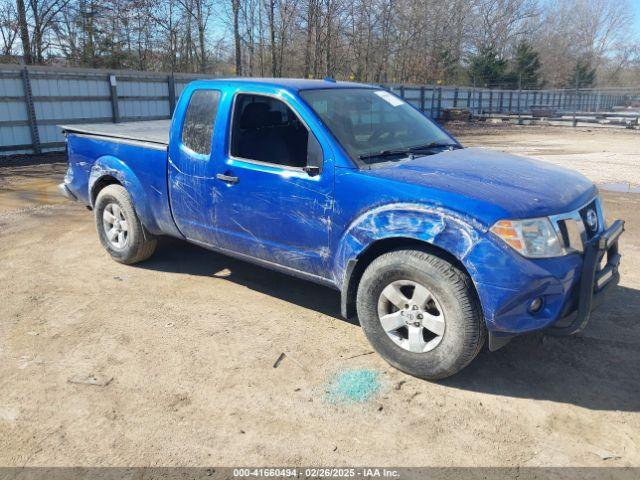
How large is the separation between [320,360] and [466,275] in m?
1.18

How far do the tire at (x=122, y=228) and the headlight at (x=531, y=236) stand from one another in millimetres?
3608

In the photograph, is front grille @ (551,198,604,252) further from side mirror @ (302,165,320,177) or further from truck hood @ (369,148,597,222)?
side mirror @ (302,165,320,177)

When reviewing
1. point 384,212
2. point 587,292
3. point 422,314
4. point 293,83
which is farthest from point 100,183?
point 587,292

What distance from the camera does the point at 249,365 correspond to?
3617mm

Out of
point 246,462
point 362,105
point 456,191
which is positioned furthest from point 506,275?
point 362,105

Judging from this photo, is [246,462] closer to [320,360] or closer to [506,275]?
[320,360]

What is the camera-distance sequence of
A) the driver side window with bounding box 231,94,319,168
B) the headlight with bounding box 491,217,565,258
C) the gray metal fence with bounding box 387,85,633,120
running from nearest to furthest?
the headlight with bounding box 491,217,565,258, the driver side window with bounding box 231,94,319,168, the gray metal fence with bounding box 387,85,633,120

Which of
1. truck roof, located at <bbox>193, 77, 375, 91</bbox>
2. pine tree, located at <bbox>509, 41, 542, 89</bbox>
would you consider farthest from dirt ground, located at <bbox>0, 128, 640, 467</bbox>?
pine tree, located at <bbox>509, 41, 542, 89</bbox>

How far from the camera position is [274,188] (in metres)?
3.91

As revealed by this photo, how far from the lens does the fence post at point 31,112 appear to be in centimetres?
1312

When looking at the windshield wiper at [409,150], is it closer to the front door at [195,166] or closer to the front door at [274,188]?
the front door at [274,188]

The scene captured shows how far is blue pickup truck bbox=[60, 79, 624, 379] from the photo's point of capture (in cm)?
304

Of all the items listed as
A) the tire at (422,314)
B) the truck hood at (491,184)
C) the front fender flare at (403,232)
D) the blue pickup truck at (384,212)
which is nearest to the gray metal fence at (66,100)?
the blue pickup truck at (384,212)

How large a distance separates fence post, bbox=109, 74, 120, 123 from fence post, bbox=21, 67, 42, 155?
229 cm
